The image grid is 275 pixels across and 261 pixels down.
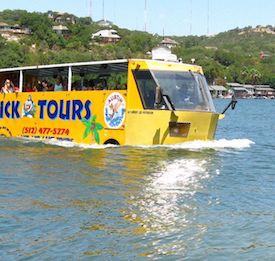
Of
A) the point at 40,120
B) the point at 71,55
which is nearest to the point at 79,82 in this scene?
the point at 40,120

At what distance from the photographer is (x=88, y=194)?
11258mm

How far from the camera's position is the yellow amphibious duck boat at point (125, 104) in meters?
18.1

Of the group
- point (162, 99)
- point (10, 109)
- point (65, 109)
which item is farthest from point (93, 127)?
point (10, 109)

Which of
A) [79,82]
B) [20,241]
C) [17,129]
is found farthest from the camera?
[17,129]

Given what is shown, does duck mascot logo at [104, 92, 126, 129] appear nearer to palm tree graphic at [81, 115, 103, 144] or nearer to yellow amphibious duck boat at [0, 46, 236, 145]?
yellow amphibious duck boat at [0, 46, 236, 145]

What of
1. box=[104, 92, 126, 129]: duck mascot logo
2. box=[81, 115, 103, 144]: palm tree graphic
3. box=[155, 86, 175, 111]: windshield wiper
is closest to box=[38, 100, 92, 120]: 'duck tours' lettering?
box=[81, 115, 103, 144]: palm tree graphic

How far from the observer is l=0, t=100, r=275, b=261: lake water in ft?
25.9

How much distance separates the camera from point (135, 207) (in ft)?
33.1

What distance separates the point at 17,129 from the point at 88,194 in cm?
1151

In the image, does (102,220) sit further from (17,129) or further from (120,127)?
(17,129)

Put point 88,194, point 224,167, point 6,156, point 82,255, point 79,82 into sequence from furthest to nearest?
point 79,82 < point 6,156 < point 224,167 < point 88,194 < point 82,255

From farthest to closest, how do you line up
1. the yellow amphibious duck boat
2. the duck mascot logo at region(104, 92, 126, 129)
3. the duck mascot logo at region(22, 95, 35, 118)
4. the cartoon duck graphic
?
1. the duck mascot logo at region(22, 95, 35, 118)
2. the cartoon duck graphic
3. the duck mascot logo at region(104, 92, 126, 129)
4. the yellow amphibious duck boat

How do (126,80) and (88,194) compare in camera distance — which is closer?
(88,194)

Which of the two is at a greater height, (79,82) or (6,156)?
(79,82)
